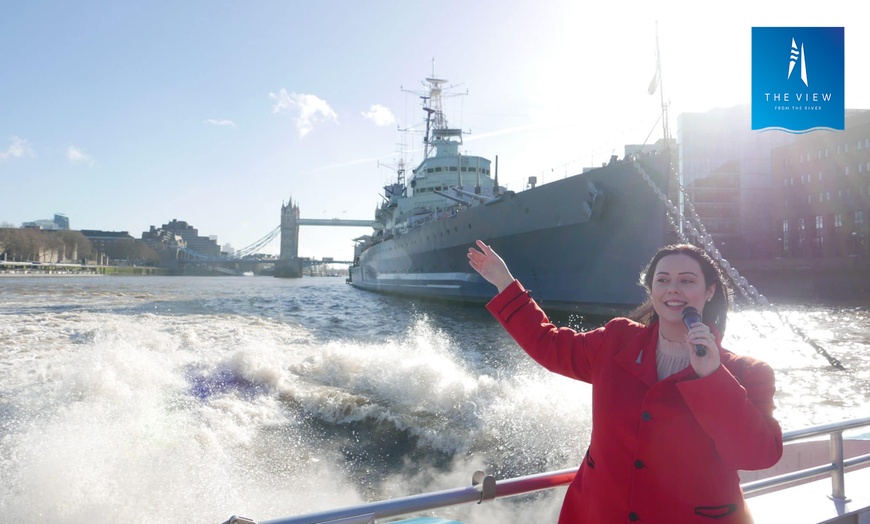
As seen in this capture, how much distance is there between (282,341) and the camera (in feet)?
41.1

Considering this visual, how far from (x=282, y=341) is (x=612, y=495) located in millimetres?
11990

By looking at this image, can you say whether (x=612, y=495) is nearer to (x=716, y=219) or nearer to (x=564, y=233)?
(x=564, y=233)

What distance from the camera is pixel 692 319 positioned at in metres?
1.21

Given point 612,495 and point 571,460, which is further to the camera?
point 571,460

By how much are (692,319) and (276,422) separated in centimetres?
606

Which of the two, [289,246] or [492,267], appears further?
[289,246]

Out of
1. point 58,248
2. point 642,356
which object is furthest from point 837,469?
point 58,248

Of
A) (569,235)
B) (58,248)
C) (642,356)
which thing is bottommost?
(642,356)

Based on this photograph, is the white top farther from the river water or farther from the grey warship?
the grey warship

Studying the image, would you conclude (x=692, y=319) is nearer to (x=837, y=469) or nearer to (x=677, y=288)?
(x=677, y=288)

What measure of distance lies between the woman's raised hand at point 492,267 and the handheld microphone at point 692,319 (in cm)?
62

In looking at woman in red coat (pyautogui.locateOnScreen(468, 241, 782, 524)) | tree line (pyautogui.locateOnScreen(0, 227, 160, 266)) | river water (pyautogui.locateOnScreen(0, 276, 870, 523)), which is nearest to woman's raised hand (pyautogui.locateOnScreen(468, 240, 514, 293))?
woman in red coat (pyautogui.locateOnScreen(468, 241, 782, 524))

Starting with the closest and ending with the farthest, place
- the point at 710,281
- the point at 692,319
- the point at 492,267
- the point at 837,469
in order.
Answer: the point at 692,319 → the point at 710,281 → the point at 492,267 → the point at 837,469

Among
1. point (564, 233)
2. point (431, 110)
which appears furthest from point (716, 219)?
point (564, 233)
